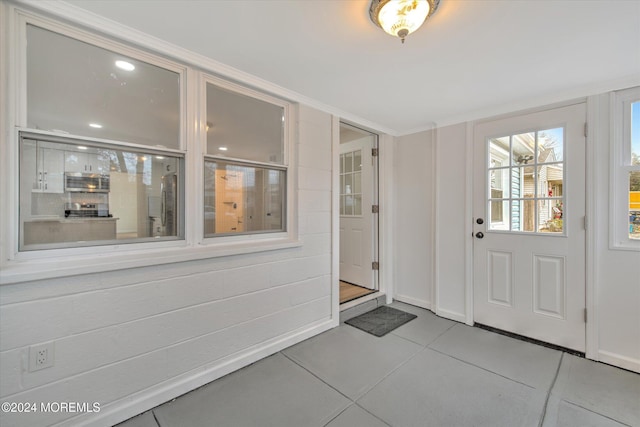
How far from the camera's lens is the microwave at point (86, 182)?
152cm

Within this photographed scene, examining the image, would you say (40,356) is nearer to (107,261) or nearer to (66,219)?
(107,261)

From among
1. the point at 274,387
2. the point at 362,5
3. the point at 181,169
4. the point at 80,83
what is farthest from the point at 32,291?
the point at 362,5

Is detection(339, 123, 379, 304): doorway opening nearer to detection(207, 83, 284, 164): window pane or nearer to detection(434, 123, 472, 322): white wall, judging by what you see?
detection(434, 123, 472, 322): white wall

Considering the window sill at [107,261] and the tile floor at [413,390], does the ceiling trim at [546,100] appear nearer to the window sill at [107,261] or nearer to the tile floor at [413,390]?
the tile floor at [413,390]

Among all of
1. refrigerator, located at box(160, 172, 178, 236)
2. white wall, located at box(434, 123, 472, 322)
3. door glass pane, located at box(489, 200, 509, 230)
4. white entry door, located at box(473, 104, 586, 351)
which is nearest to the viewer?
refrigerator, located at box(160, 172, 178, 236)

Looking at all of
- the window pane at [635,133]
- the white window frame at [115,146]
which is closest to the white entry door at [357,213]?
the white window frame at [115,146]

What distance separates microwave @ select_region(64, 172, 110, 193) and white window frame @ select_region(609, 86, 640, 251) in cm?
374

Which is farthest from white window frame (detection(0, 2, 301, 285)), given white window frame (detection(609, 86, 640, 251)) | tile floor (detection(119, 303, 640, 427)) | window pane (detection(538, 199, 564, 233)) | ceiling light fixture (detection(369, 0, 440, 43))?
white window frame (detection(609, 86, 640, 251))

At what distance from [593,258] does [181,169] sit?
340 centimetres

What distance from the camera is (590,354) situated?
2.21m

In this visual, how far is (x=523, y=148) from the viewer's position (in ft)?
8.50

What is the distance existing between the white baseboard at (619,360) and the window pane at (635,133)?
1.55 m

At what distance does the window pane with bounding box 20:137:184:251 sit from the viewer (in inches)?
56.4

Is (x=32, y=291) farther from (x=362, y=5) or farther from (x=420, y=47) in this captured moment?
(x=420, y=47)
